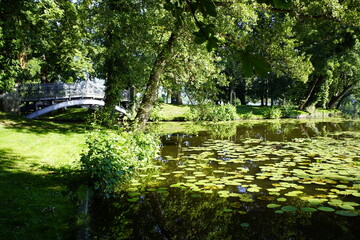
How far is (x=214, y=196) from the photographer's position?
4.96m

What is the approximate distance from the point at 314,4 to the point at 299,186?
7.74 metres

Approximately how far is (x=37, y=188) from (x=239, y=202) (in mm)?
3987

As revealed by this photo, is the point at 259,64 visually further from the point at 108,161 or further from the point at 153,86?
the point at 153,86

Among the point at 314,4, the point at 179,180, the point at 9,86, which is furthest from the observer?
the point at 9,86

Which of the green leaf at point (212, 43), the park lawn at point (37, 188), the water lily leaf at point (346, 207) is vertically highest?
the green leaf at point (212, 43)

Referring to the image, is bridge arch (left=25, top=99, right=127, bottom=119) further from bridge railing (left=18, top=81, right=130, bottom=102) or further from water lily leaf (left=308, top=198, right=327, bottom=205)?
water lily leaf (left=308, top=198, right=327, bottom=205)

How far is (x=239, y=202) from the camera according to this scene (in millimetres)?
4668

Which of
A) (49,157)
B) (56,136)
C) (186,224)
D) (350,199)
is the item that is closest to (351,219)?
(350,199)

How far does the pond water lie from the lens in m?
3.68

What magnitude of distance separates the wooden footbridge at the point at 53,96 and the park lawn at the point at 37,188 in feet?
37.4

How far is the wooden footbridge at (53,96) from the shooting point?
19.8 meters

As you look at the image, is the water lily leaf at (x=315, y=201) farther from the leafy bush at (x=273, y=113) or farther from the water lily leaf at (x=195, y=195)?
the leafy bush at (x=273, y=113)

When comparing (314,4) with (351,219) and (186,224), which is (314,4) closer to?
(351,219)

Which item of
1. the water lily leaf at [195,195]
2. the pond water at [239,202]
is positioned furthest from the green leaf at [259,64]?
the water lily leaf at [195,195]
